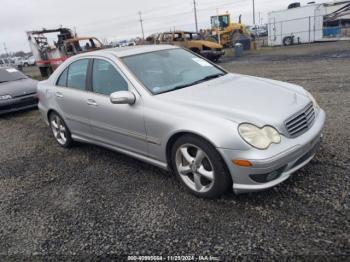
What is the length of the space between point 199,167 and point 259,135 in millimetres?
702

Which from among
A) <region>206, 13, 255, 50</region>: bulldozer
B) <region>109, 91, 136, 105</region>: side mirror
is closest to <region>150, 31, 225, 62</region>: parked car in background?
<region>206, 13, 255, 50</region>: bulldozer

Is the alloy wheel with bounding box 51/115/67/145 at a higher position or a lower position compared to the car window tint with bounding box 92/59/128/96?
lower

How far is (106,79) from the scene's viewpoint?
13.3ft

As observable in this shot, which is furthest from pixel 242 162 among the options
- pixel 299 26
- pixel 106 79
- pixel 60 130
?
pixel 299 26

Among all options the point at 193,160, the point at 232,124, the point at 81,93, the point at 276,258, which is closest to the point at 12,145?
the point at 81,93

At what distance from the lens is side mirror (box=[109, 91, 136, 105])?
347 centimetres

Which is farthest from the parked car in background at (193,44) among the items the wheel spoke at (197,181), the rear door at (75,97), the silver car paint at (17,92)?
the wheel spoke at (197,181)

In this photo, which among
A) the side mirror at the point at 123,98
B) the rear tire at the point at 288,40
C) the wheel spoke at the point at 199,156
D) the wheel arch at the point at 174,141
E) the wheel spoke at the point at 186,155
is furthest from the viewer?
the rear tire at the point at 288,40

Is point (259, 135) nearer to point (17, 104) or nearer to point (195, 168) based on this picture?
point (195, 168)

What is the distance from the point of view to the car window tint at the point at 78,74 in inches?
174

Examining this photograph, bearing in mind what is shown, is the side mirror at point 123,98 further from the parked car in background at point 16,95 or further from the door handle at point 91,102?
the parked car in background at point 16,95

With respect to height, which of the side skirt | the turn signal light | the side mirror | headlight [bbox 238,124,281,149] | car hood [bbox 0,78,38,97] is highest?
the side mirror

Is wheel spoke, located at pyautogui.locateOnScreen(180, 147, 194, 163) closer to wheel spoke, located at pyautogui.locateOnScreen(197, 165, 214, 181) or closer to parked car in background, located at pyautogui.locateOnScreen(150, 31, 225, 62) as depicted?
wheel spoke, located at pyautogui.locateOnScreen(197, 165, 214, 181)

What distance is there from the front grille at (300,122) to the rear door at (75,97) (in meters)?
2.61
